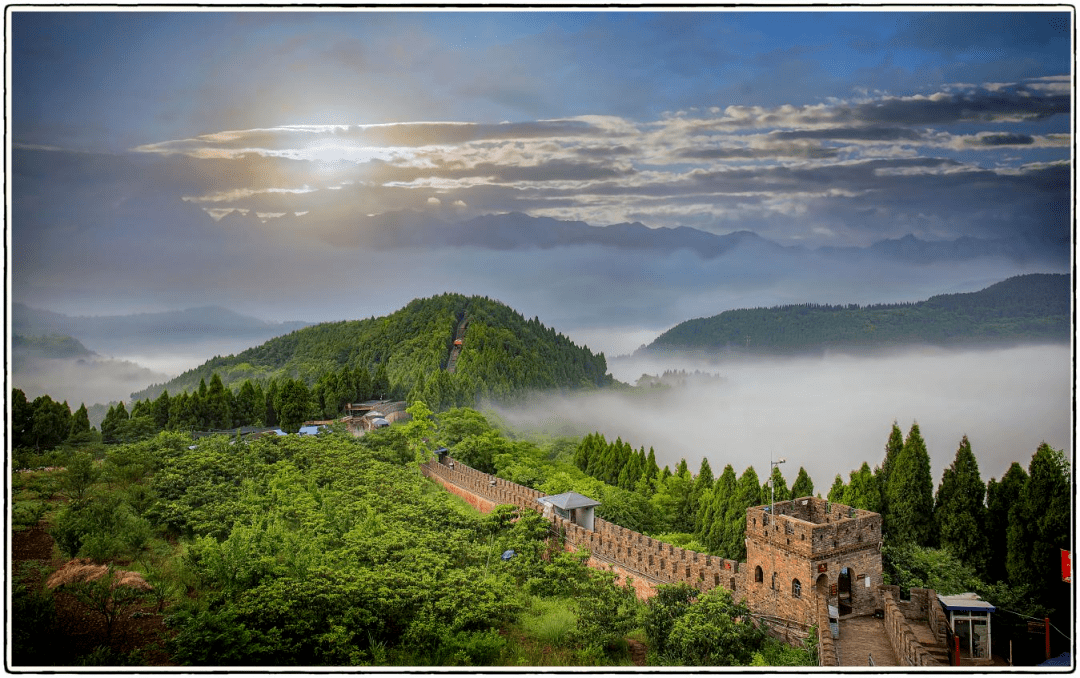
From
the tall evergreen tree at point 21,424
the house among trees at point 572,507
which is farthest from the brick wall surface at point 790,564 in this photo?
the tall evergreen tree at point 21,424

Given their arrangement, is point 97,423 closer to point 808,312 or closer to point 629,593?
point 629,593

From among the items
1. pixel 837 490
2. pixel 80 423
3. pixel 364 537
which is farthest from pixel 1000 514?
pixel 80 423

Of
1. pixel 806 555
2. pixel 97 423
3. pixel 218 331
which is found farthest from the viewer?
pixel 218 331

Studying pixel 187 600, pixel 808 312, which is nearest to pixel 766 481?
pixel 808 312

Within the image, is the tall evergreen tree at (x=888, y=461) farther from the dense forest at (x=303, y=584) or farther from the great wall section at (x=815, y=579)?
the dense forest at (x=303, y=584)

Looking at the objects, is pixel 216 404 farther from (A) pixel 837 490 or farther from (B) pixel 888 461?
(B) pixel 888 461

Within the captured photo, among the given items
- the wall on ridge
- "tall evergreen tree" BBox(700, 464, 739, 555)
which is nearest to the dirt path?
the wall on ridge
